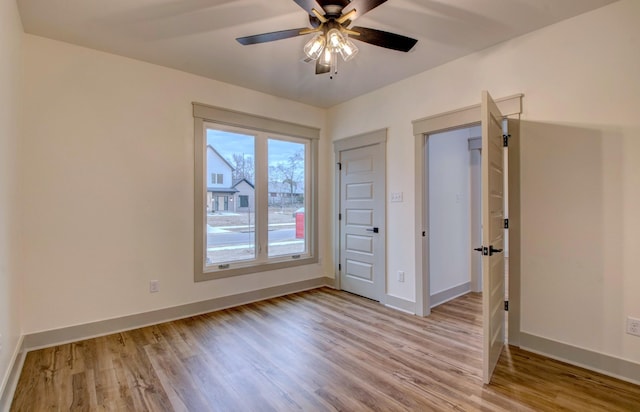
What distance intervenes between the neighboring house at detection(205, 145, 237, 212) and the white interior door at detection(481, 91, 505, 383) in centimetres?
296

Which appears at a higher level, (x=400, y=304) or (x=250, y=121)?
(x=250, y=121)

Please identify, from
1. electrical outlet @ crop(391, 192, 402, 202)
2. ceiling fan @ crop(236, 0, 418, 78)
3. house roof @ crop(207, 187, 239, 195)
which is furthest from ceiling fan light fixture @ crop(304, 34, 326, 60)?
house roof @ crop(207, 187, 239, 195)

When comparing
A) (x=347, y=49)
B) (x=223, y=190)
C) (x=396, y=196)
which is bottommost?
(x=396, y=196)

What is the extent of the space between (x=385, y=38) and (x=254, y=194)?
2658 millimetres

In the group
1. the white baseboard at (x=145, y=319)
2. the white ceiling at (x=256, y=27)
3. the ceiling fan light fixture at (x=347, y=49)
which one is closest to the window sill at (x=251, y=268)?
the white baseboard at (x=145, y=319)

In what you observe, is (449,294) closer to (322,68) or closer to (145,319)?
(322,68)

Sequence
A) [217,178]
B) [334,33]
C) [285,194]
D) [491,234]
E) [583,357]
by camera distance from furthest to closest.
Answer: [285,194]
[217,178]
[583,357]
[491,234]
[334,33]

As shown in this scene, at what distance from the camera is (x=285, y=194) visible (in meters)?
4.46

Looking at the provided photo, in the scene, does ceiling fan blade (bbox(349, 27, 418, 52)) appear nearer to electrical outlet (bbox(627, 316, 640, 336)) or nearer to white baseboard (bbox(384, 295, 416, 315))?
electrical outlet (bbox(627, 316, 640, 336))

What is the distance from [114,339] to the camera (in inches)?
113

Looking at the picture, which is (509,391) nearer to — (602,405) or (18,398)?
(602,405)

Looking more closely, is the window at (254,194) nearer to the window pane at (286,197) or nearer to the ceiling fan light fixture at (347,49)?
the window pane at (286,197)

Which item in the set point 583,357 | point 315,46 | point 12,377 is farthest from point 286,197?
point 583,357

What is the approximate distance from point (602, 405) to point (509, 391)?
0.51 meters
